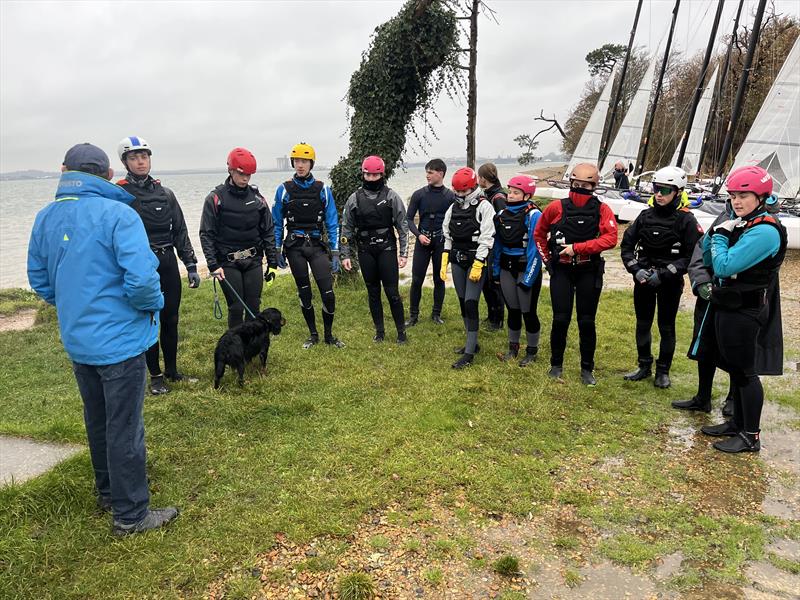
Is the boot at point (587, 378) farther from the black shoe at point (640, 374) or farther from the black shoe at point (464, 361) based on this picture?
the black shoe at point (464, 361)

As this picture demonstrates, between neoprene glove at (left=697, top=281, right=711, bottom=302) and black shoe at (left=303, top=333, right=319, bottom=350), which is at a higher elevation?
neoprene glove at (left=697, top=281, right=711, bottom=302)

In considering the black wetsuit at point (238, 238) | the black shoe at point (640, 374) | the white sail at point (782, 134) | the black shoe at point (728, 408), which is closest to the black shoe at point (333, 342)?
the black wetsuit at point (238, 238)

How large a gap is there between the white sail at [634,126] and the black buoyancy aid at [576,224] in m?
24.4

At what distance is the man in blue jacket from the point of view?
277cm

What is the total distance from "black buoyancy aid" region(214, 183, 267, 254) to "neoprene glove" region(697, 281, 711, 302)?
456 centimetres

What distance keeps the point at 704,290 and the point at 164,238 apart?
515 cm

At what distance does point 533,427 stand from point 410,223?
12.4 feet

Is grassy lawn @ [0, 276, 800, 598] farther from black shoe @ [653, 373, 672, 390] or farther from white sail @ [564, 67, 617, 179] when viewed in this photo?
white sail @ [564, 67, 617, 179]

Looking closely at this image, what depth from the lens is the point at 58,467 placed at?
3562 millimetres

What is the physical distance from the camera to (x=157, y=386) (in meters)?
5.29

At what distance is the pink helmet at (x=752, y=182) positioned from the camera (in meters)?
3.71

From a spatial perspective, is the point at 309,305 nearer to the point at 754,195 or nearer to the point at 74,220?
the point at 74,220

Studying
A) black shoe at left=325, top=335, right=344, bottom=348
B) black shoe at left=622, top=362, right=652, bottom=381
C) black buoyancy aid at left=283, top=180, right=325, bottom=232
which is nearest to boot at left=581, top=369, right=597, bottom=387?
black shoe at left=622, top=362, right=652, bottom=381

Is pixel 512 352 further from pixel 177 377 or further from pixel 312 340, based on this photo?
pixel 177 377
